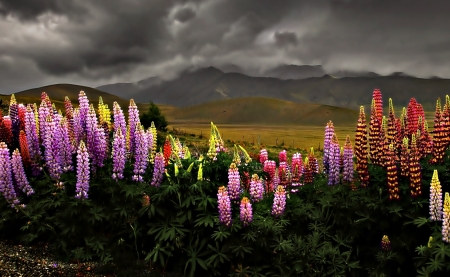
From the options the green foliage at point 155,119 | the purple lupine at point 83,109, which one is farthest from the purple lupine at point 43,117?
the green foliage at point 155,119

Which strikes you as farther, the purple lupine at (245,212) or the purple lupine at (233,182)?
the purple lupine at (233,182)

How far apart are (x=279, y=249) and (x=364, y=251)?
5.91 feet

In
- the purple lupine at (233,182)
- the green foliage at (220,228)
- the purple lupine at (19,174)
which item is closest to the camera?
the green foliage at (220,228)

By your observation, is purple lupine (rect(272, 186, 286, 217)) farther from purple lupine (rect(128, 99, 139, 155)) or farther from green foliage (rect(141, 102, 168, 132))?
green foliage (rect(141, 102, 168, 132))

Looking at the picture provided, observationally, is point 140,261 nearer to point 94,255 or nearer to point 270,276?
point 94,255

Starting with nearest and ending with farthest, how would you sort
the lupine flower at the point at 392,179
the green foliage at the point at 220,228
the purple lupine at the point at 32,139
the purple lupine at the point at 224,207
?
the purple lupine at the point at 224,207, the green foliage at the point at 220,228, the lupine flower at the point at 392,179, the purple lupine at the point at 32,139

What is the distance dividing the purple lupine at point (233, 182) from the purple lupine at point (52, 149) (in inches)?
139

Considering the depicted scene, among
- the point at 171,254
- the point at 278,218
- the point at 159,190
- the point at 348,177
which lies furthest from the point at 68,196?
the point at 348,177

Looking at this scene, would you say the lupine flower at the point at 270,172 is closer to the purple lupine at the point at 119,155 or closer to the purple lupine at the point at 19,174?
the purple lupine at the point at 119,155

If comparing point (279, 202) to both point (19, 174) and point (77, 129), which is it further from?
point (19, 174)

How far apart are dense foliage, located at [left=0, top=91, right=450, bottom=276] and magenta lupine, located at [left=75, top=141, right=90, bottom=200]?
2 centimetres

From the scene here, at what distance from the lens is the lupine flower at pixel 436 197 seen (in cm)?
582

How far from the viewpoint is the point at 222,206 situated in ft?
20.0

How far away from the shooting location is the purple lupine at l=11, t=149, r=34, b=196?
738cm
